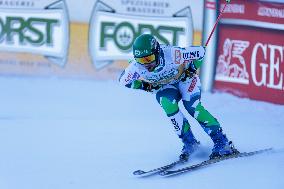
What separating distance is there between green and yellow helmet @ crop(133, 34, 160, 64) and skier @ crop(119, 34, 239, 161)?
8cm

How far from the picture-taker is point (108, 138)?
6.08m

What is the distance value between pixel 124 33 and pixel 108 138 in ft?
8.51

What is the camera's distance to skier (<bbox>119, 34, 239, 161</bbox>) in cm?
495

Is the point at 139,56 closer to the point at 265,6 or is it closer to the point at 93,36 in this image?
the point at 265,6

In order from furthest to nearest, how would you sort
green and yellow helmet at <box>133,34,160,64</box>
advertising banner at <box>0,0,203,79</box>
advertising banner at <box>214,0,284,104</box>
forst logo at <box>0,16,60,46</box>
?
forst logo at <box>0,16,60,46</box> → advertising banner at <box>0,0,203,79</box> → advertising banner at <box>214,0,284,104</box> → green and yellow helmet at <box>133,34,160,64</box>

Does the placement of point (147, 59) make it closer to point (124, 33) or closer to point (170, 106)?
point (170, 106)

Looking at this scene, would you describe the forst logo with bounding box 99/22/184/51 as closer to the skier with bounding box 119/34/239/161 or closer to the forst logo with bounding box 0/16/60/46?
the forst logo with bounding box 0/16/60/46

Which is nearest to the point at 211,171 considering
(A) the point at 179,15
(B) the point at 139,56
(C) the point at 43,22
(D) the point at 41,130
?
(B) the point at 139,56

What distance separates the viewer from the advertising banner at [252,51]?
23.3 ft

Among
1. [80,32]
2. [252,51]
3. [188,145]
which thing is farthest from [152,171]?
[80,32]

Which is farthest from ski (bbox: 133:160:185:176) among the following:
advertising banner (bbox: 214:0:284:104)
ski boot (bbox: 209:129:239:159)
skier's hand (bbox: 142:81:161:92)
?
advertising banner (bbox: 214:0:284:104)

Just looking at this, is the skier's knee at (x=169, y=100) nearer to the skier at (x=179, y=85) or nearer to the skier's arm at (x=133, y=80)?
the skier at (x=179, y=85)

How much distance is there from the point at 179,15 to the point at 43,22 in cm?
194

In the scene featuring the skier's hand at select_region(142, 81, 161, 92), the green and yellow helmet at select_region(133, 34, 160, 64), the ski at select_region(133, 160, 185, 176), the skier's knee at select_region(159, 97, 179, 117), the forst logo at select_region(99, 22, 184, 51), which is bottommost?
the ski at select_region(133, 160, 185, 176)
